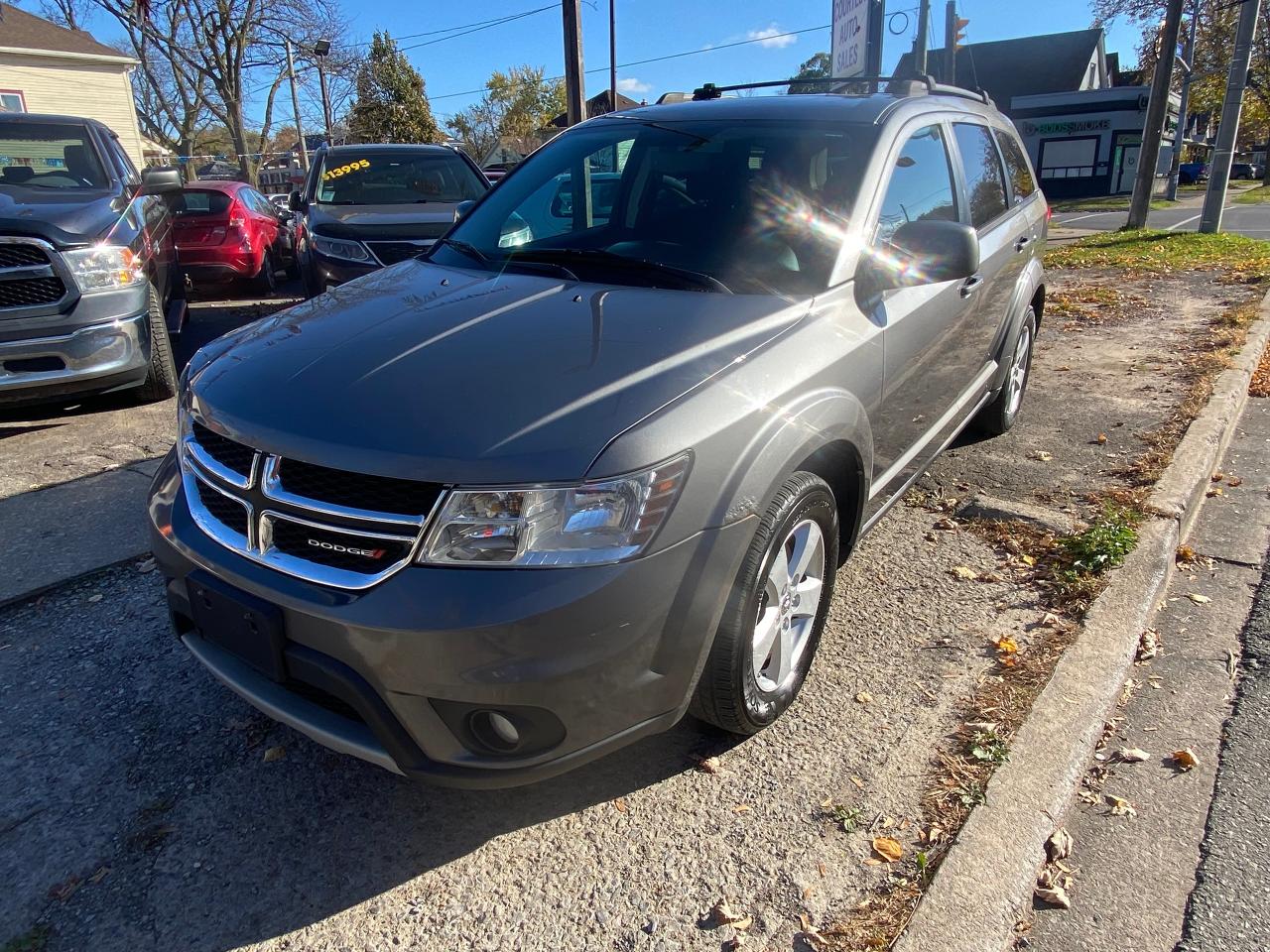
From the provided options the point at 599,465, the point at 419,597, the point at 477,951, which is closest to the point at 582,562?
the point at 599,465

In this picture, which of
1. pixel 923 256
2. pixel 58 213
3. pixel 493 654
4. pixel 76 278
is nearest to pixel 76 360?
pixel 76 278

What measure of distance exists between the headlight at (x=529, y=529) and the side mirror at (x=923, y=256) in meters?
1.43

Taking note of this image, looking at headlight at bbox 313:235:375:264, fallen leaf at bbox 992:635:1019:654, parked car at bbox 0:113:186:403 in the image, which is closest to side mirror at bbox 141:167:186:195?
parked car at bbox 0:113:186:403

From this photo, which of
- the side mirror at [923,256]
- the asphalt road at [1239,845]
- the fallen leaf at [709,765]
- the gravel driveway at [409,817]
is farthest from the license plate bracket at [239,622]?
the asphalt road at [1239,845]

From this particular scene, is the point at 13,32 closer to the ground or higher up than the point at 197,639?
higher up

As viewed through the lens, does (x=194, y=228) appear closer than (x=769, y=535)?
No

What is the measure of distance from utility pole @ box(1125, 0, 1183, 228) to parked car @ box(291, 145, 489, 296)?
44.9ft

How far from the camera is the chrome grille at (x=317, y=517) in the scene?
1.89 m

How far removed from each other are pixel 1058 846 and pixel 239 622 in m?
2.16

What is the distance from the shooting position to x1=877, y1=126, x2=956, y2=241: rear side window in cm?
307

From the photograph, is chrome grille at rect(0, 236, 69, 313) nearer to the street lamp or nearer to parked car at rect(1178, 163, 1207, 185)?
the street lamp

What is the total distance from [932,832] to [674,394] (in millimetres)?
1294

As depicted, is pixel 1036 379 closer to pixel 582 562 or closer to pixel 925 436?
pixel 925 436

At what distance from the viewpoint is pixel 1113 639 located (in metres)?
2.97
